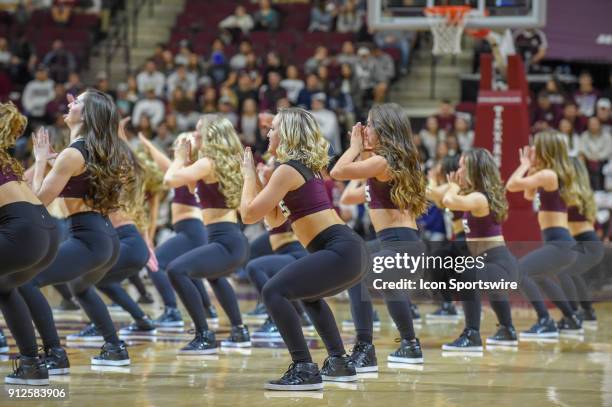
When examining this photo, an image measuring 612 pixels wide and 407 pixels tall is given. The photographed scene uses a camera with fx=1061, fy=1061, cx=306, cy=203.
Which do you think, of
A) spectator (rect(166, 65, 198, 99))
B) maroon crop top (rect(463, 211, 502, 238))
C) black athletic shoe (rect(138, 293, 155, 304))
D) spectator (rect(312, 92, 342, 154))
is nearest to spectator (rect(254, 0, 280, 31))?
spectator (rect(166, 65, 198, 99))

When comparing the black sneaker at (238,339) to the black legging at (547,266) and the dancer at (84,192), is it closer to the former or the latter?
the dancer at (84,192)

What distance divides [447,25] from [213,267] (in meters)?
5.46

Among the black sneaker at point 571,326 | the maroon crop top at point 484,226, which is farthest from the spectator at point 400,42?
the maroon crop top at point 484,226

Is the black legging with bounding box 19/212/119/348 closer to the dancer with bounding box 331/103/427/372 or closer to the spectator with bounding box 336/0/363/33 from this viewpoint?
the dancer with bounding box 331/103/427/372

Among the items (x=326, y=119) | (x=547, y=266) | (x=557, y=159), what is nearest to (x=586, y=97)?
(x=326, y=119)

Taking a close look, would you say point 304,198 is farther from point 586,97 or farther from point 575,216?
point 586,97

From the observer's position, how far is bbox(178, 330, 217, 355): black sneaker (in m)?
7.86

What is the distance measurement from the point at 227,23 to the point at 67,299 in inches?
382

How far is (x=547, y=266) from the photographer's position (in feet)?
30.5

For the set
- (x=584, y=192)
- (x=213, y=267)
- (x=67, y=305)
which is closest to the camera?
(x=213, y=267)

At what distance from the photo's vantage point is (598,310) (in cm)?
1205

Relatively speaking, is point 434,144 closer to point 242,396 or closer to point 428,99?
point 428,99

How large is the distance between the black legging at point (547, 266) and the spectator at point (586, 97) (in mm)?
7310

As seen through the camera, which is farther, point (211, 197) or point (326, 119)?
point (326, 119)
